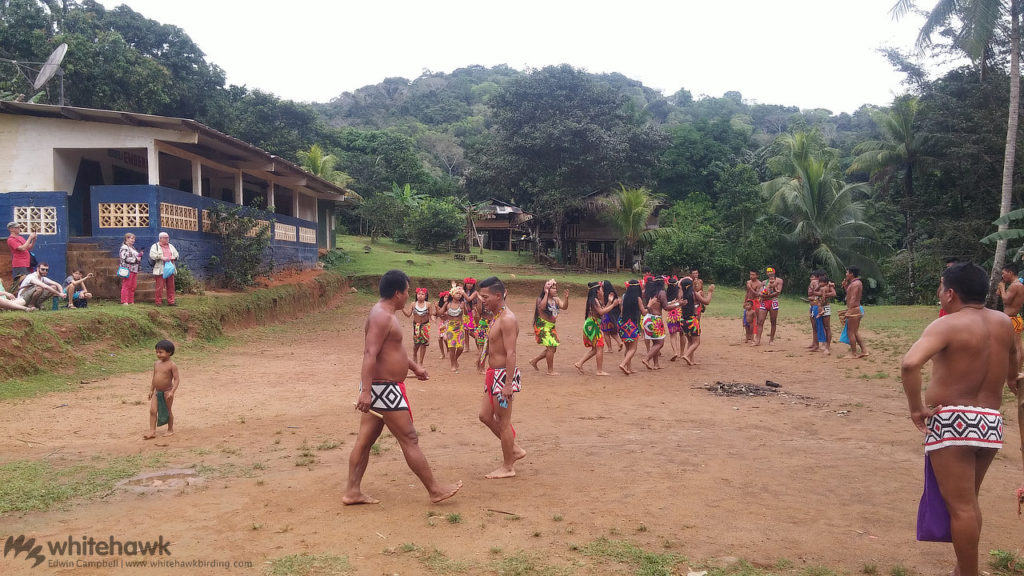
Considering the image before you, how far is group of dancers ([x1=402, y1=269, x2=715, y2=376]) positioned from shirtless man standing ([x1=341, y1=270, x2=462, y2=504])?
6076 mm

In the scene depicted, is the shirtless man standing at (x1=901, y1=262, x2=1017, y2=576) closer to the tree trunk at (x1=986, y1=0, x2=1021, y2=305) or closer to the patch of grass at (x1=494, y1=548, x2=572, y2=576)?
the patch of grass at (x1=494, y1=548, x2=572, y2=576)

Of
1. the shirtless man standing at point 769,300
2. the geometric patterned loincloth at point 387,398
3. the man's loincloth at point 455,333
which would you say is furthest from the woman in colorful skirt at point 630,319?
the geometric patterned loincloth at point 387,398

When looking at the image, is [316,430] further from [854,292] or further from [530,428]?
[854,292]

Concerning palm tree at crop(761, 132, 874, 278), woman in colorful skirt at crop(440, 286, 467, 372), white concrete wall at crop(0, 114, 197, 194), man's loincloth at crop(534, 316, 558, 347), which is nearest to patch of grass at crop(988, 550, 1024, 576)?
man's loincloth at crop(534, 316, 558, 347)

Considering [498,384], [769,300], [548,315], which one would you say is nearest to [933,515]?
[498,384]

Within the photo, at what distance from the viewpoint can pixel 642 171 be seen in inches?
1375

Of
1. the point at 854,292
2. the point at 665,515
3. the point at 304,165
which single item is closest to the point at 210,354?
the point at 665,515

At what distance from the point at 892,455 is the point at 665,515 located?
10.5 feet

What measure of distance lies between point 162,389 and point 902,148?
107 feet

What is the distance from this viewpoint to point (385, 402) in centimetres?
501

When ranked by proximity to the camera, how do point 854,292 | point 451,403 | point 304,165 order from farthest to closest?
point 304,165
point 854,292
point 451,403

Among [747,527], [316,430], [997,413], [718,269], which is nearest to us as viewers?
[997,413]

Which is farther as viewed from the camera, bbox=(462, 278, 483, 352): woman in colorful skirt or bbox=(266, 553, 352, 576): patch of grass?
bbox=(462, 278, 483, 352): woman in colorful skirt

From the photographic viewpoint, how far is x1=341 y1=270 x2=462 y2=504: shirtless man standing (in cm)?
498
